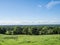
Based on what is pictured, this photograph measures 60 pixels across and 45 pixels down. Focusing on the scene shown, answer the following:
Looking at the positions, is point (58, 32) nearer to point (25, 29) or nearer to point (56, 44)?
point (25, 29)

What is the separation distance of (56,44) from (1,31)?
10.5 metres

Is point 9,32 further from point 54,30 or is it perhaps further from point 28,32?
point 54,30

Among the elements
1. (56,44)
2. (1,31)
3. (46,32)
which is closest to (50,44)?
(56,44)

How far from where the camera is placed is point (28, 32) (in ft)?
61.3

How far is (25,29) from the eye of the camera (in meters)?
18.9

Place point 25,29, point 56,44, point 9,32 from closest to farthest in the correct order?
point 56,44
point 9,32
point 25,29

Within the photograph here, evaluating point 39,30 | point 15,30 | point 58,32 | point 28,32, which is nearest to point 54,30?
point 58,32

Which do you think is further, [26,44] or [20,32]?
[20,32]

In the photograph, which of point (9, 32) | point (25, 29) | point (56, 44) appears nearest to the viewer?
point (56, 44)

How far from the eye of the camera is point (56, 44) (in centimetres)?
1010

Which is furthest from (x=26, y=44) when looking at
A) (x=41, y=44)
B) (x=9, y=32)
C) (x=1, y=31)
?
(x=1, y=31)

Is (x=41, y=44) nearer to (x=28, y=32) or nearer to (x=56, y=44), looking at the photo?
(x=56, y=44)

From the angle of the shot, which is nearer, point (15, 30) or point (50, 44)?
point (50, 44)

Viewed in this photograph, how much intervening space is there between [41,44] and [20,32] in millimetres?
8748
